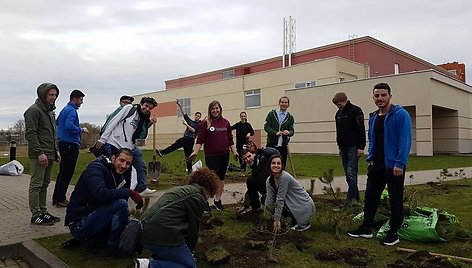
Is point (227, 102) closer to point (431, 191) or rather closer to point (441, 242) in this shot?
point (431, 191)

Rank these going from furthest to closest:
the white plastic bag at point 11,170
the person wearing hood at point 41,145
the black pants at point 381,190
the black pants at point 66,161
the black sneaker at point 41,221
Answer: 1. the white plastic bag at point 11,170
2. the black pants at point 66,161
3. the black sneaker at point 41,221
4. the person wearing hood at point 41,145
5. the black pants at point 381,190

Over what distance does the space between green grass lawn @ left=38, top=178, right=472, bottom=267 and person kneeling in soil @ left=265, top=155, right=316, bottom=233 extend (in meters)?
0.21

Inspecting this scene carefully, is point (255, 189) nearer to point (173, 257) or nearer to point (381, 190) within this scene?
point (381, 190)

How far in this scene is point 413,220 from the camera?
5.32m

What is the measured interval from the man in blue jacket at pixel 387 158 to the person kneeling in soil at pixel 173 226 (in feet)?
7.68

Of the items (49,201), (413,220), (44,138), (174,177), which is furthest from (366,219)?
(174,177)

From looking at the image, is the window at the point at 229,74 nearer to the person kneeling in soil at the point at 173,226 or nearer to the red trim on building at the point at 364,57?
the red trim on building at the point at 364,57

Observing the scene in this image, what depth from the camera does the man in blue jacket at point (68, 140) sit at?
7.27m

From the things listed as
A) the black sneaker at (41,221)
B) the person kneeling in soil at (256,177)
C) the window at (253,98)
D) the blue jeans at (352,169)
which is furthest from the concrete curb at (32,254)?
the window at (253,98)

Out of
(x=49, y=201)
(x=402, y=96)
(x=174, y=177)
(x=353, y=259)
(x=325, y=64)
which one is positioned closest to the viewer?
(x=353, y=259)

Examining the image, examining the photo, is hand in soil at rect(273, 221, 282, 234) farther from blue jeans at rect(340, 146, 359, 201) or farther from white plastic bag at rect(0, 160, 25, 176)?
white plastic bag at rect(0, 160, 25, 176)

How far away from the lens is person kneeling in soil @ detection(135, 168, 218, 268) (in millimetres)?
3709

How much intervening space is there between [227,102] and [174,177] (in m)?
26.6

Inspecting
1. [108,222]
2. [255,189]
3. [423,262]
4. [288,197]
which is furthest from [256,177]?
[423,262]
